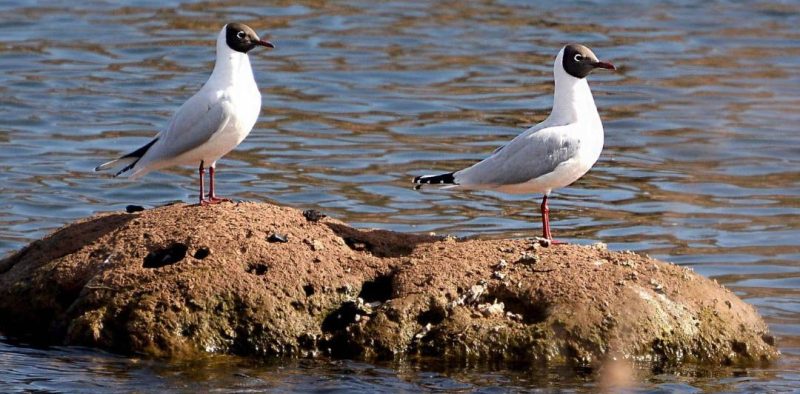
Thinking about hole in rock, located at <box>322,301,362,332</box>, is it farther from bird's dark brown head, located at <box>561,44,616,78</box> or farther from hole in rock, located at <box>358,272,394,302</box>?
bird's dark brown head, located at <box>561,44,616,78</box>

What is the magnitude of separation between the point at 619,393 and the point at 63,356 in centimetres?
302

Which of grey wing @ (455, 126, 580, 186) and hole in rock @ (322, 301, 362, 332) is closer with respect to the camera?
hole in rock @ (322, 301, 362, 332)

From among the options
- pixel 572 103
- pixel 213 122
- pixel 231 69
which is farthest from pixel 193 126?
pixel 572 103

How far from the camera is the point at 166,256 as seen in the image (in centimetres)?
829

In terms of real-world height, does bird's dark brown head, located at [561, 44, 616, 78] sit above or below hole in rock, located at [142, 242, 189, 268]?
above

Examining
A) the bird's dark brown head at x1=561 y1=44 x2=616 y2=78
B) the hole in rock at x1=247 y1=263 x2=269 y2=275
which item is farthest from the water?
the bird's dark brown head at x1=561 y1=44 x2=616 y2=78

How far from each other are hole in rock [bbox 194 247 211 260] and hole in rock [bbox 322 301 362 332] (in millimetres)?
755

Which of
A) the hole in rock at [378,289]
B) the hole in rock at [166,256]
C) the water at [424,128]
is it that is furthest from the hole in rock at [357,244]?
the hole in rock at [166,256]

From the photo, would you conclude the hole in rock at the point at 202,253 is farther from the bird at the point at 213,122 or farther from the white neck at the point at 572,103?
the white neck at the point at 572,103

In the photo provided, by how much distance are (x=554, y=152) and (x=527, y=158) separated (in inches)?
7.2

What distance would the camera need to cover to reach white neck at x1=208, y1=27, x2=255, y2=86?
959 cm

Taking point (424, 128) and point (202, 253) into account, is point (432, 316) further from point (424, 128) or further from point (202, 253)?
point (424, 128)

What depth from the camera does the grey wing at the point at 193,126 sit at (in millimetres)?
9336

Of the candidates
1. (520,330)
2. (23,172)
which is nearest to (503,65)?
(23,172)
